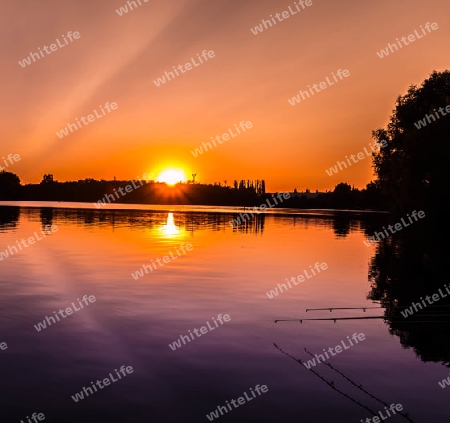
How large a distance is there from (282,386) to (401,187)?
59.4 metres

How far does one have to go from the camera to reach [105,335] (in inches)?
685

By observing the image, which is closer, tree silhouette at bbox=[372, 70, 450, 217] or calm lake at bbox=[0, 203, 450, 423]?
calm lake at bbox=[0, 203, 450, 423]

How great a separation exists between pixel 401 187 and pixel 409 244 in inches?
504

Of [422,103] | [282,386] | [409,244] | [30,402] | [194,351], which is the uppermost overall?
[422,103]

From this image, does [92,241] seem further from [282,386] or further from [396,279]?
[282,386]

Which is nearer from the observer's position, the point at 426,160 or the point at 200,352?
the point at 200,352

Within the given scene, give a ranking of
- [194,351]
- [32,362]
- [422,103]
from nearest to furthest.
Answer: [32,362]
[194,351]
[422,103]

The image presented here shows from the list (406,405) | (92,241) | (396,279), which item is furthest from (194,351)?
(92,241)

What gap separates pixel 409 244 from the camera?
5725 centimetres

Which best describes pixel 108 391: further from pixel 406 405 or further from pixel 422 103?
pixel 422 103

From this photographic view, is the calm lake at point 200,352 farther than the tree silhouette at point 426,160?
No

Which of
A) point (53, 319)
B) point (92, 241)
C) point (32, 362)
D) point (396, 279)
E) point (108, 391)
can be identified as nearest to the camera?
point (108, 391)

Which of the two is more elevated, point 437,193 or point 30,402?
point 30,402

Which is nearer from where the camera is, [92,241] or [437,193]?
[92,241]
